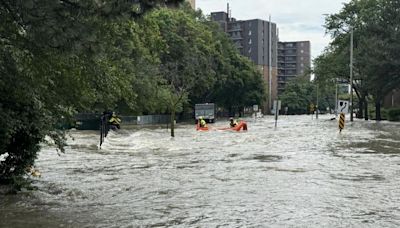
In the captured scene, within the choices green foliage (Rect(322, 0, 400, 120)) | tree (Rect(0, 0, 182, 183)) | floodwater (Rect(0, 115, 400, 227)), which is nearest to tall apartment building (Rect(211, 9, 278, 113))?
green foliage (Rect(322, 0, 400, 120))

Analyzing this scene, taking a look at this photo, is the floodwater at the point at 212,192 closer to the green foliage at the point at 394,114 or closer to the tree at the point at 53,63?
the tree at the point at 53,63

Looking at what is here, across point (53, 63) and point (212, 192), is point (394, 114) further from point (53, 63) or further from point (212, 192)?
point (53, 63)

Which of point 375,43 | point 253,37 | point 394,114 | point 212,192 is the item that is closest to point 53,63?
point 212,192

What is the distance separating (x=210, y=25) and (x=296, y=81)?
258 ft

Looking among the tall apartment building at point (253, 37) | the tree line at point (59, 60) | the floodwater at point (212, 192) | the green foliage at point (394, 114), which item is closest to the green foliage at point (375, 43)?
the green foliage at point (394, 114)

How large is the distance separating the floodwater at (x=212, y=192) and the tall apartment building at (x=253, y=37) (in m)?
144

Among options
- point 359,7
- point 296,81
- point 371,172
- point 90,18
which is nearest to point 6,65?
point 90,18

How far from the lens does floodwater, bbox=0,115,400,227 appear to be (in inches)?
381

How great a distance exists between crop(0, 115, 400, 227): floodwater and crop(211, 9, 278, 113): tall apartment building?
5680 inches

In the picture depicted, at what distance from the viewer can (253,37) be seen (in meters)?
167

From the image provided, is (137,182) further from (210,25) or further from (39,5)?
(210,25)

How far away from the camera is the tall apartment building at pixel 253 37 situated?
546ft

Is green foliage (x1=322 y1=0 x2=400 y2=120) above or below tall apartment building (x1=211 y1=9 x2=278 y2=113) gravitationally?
below

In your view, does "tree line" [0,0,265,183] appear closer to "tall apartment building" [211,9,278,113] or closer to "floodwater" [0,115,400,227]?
"floodwater" [0,115,400,227]
